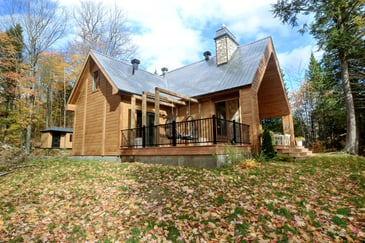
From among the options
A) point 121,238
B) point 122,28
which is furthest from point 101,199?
point 122,28

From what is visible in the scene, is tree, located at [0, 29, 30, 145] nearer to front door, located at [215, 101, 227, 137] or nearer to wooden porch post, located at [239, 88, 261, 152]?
front door, located at [215, 101, 227, 137]

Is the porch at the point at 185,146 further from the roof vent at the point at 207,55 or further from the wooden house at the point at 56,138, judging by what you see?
the wooden house at the point at 56,138

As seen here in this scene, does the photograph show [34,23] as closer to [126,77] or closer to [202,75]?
[126,77]

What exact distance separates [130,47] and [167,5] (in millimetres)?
9537

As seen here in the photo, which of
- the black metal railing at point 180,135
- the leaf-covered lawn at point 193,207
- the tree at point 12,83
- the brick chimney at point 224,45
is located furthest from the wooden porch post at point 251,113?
the tree at point 12,83

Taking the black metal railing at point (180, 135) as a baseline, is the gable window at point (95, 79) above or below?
above

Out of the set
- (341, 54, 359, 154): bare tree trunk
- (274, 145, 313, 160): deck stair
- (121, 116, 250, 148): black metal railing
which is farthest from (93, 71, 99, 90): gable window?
(341, 54, 359, 154): bare tree trunk

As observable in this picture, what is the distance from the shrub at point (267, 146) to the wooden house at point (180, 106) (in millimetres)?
499

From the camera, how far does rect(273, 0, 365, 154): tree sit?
33.0 feet

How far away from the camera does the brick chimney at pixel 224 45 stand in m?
11.9

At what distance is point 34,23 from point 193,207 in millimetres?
19089

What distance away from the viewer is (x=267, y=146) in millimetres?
8148

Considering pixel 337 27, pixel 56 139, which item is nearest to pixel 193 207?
pixel 337 27

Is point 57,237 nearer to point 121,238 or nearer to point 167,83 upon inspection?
point 121,238
